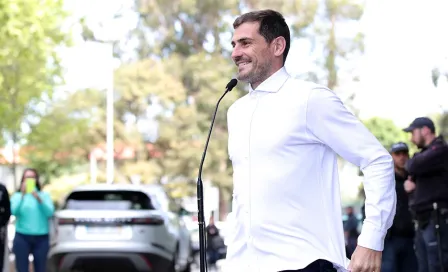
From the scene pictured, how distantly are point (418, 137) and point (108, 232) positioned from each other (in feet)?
22.7

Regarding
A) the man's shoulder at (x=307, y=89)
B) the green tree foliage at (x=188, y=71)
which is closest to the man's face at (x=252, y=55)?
the man's shoulder at (x=307, y=89)

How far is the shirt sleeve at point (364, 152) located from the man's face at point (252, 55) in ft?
0.87

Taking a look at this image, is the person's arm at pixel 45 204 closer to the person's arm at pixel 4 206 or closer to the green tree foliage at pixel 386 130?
the person's arm at pixel 4 206

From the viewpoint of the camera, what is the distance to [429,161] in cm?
984

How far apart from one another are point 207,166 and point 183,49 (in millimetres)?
6198

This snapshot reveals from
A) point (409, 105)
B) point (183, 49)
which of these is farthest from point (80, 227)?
point (183, 49)

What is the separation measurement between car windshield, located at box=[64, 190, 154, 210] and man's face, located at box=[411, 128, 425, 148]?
6680mm

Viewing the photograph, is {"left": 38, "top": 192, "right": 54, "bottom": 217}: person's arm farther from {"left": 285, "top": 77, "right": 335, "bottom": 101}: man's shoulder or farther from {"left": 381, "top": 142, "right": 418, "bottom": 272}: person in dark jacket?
{"left": 285, "top": 77, "right": 335, "bottom": 101}: man's shoulder

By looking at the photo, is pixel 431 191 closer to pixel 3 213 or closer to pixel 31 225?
pixel 3 213

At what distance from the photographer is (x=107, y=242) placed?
15.8 meters

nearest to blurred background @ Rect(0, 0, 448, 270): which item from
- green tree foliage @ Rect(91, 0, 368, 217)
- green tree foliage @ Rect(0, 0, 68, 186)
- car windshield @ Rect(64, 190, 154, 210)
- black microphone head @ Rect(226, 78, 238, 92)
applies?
green tree foliage @ Rect(91, 0, 368, 217)

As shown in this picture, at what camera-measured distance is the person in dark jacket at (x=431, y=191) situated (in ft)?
32.5

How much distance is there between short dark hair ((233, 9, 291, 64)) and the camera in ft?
13.4

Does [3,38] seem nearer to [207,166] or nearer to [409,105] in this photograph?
[409,105]
